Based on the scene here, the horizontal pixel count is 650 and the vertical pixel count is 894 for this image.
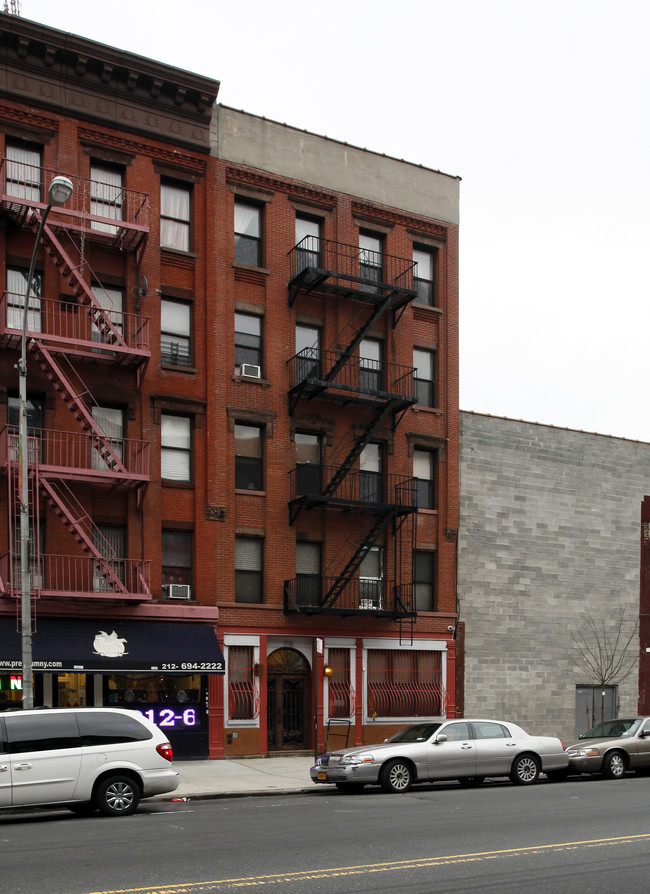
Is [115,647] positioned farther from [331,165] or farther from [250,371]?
[331,165]

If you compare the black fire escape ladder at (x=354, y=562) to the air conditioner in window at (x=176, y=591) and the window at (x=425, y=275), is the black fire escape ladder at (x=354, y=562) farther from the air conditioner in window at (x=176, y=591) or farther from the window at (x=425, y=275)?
the window at (x=425, y=275)

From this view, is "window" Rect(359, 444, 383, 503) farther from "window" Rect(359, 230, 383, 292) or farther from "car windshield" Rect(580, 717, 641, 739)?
"car windshield" Rect(580, 717, 641, 739)

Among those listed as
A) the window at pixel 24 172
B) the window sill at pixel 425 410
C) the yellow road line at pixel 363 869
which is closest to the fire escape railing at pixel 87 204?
the window at pixel 24 172

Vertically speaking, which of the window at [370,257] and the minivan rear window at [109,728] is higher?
the window at [370,257]

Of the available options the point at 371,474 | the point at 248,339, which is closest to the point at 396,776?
the point at 371,474

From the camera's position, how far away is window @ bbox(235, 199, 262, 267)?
3020cm

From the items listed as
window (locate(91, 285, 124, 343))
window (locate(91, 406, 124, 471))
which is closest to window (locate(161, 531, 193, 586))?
window (locate(91, 406, 124, 471))

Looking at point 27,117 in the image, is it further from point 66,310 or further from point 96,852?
point 96,852

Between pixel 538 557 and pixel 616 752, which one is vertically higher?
pixel 538 557

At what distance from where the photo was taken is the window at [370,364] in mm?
31250

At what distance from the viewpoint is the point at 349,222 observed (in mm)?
31844

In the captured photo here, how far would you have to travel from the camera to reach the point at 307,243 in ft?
103

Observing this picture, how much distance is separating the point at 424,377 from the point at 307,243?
18.1ft

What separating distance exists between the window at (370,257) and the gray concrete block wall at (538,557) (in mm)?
5295
